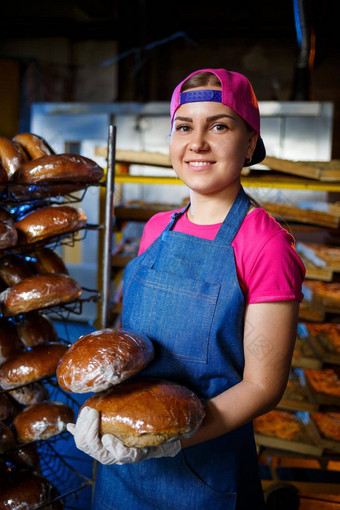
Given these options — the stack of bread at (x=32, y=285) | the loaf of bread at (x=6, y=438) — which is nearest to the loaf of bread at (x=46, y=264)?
the stack of bread at (x=32, y=285)

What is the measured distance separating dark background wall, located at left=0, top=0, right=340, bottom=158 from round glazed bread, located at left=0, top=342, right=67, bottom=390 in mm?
5437

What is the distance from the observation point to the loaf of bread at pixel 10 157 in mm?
1735

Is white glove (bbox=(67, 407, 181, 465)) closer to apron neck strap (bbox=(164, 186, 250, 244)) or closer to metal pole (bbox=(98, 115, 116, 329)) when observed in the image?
apron neck strap (bbox=(164, 186, 250, 244))

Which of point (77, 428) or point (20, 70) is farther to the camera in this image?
point (20, 70)

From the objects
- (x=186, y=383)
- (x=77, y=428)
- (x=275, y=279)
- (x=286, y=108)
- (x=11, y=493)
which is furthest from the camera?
(x=286, y=108)

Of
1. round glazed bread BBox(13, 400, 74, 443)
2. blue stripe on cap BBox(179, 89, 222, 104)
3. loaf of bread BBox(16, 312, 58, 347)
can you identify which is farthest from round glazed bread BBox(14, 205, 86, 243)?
blue stripe on cap BBox(179, 89, 222, 104)

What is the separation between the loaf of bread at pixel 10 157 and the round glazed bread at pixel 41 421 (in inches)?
38.0

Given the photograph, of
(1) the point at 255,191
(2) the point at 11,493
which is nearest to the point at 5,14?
(1) the point at 255,191

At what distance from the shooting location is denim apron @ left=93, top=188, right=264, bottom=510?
112 centimetres

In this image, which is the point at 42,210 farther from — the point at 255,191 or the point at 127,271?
the point at 255,191

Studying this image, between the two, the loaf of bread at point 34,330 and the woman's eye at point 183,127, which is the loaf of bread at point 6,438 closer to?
the loaf of bread at point 34,330

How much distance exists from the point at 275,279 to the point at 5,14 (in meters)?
7.12

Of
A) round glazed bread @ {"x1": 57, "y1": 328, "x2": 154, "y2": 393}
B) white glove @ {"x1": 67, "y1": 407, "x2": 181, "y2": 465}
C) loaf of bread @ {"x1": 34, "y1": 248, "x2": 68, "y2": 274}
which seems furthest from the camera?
loaf of bread @ {"x1": 34, "y1": 248, "x2": 68, "y2": 274}

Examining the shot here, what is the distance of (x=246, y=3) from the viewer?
6.24 m
